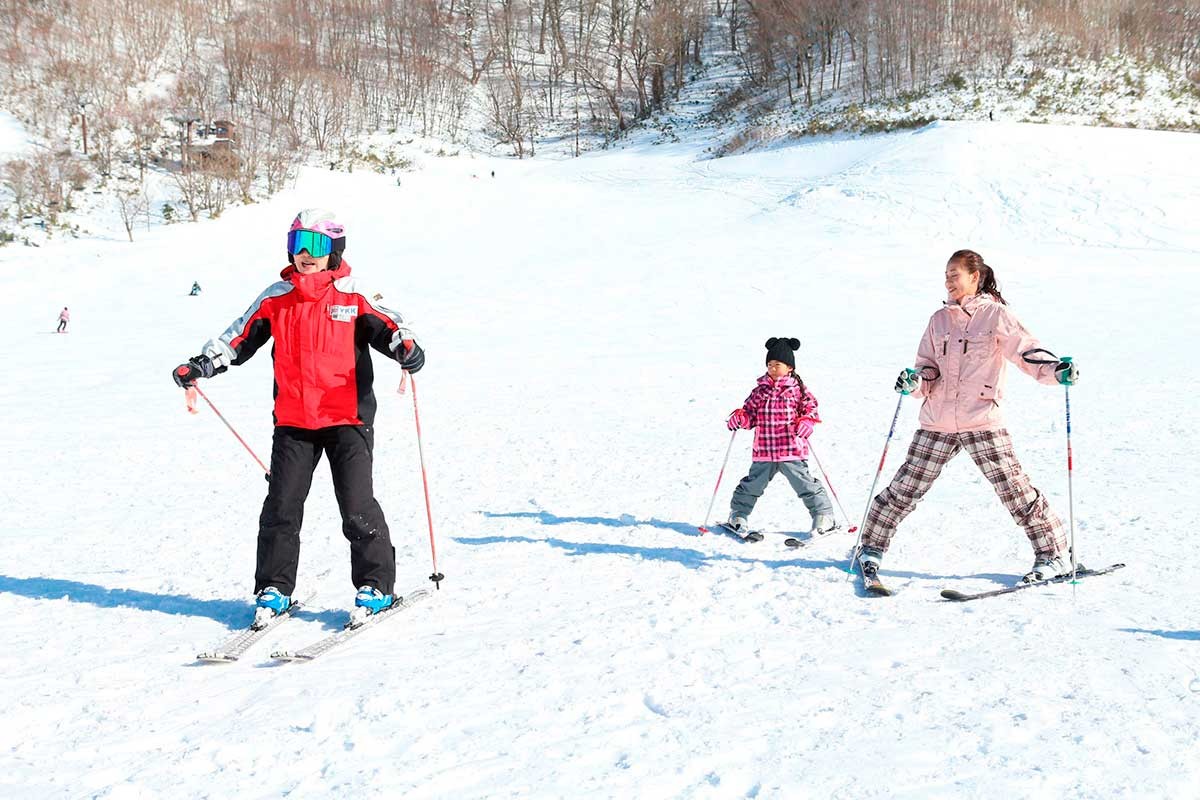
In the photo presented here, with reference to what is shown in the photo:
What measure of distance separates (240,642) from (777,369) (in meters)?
3.43

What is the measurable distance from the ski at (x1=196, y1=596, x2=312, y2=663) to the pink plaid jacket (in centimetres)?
297

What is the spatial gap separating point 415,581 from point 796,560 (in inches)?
84.8

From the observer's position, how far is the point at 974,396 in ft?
13.9

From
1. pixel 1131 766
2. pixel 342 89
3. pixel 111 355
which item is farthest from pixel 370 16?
pixel 1131 766

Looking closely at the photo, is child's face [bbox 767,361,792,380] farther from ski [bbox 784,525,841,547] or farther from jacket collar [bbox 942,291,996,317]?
jacket collar [bbox 942,291,996,317]

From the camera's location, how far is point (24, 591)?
4.80 metres

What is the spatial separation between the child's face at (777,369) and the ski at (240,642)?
315cm

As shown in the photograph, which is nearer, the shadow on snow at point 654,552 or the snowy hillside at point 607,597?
the snowy hillside at point 607,597

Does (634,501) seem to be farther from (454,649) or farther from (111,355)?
(111,355)

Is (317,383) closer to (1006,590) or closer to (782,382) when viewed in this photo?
(782,382)

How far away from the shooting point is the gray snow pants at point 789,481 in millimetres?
5500

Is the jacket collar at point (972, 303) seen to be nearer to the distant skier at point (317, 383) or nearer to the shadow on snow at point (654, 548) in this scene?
the shadow on snow at point (654, 548)

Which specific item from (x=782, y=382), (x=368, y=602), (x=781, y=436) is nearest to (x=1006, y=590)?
(x=781, y=436)

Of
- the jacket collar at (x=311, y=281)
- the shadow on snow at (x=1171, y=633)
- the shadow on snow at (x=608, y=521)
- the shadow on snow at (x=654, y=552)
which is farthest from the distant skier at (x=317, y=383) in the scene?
the shadow on snow at (x=1171, y=633)
